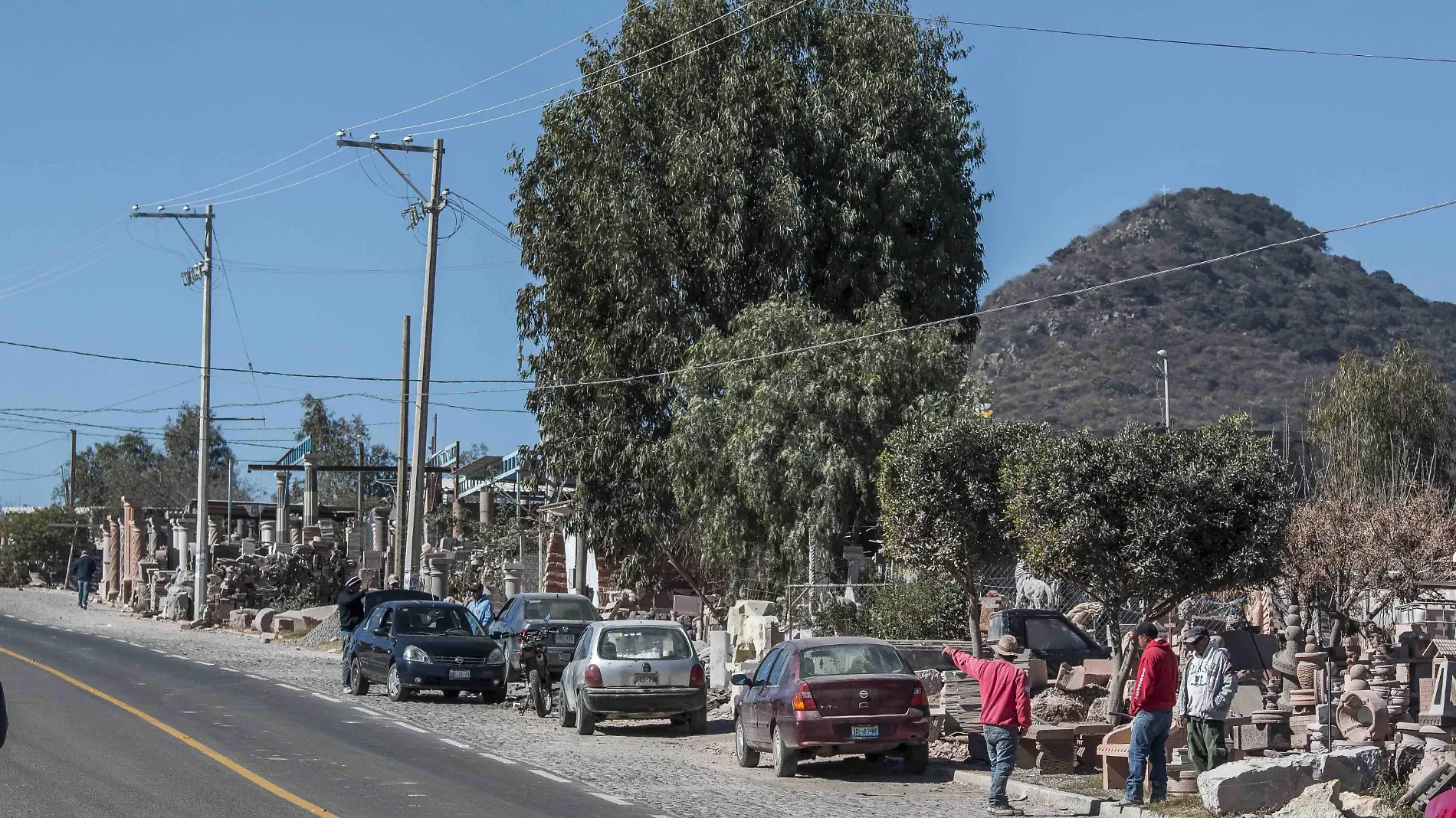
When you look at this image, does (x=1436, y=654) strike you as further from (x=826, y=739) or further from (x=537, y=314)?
(x=537, y=314)

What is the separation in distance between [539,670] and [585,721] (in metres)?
2.86

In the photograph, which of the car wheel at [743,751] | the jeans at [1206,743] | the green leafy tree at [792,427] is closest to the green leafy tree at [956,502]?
the green leafy tree at [792,427]

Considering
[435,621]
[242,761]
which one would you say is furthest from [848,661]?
[435,621]

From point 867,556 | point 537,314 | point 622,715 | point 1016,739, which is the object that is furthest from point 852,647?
point 537,314

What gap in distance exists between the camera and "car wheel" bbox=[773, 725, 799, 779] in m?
16.5

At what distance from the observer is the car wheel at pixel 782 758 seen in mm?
16516

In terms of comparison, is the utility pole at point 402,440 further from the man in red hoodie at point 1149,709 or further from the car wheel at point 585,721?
the man in red hoodie at point 1149,709

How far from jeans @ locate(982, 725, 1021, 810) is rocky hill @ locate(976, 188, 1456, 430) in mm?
95786

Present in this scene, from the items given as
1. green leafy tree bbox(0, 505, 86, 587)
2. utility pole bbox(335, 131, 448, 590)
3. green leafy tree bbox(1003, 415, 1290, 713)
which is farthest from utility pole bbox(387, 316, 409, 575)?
green leafy tree bbox(0, 505, 86, 587)

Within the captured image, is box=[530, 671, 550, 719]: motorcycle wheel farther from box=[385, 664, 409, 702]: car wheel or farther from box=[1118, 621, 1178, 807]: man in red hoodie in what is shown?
box=[1118, 621, 1178, 807]: man in red hoodie

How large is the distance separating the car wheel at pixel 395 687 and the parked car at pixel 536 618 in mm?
1881

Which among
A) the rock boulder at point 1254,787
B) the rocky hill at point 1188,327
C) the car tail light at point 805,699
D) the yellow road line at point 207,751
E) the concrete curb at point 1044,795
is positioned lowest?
the concrete curb at point 1044,795

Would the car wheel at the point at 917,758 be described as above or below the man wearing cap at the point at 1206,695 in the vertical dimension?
below

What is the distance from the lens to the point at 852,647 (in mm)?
16891
